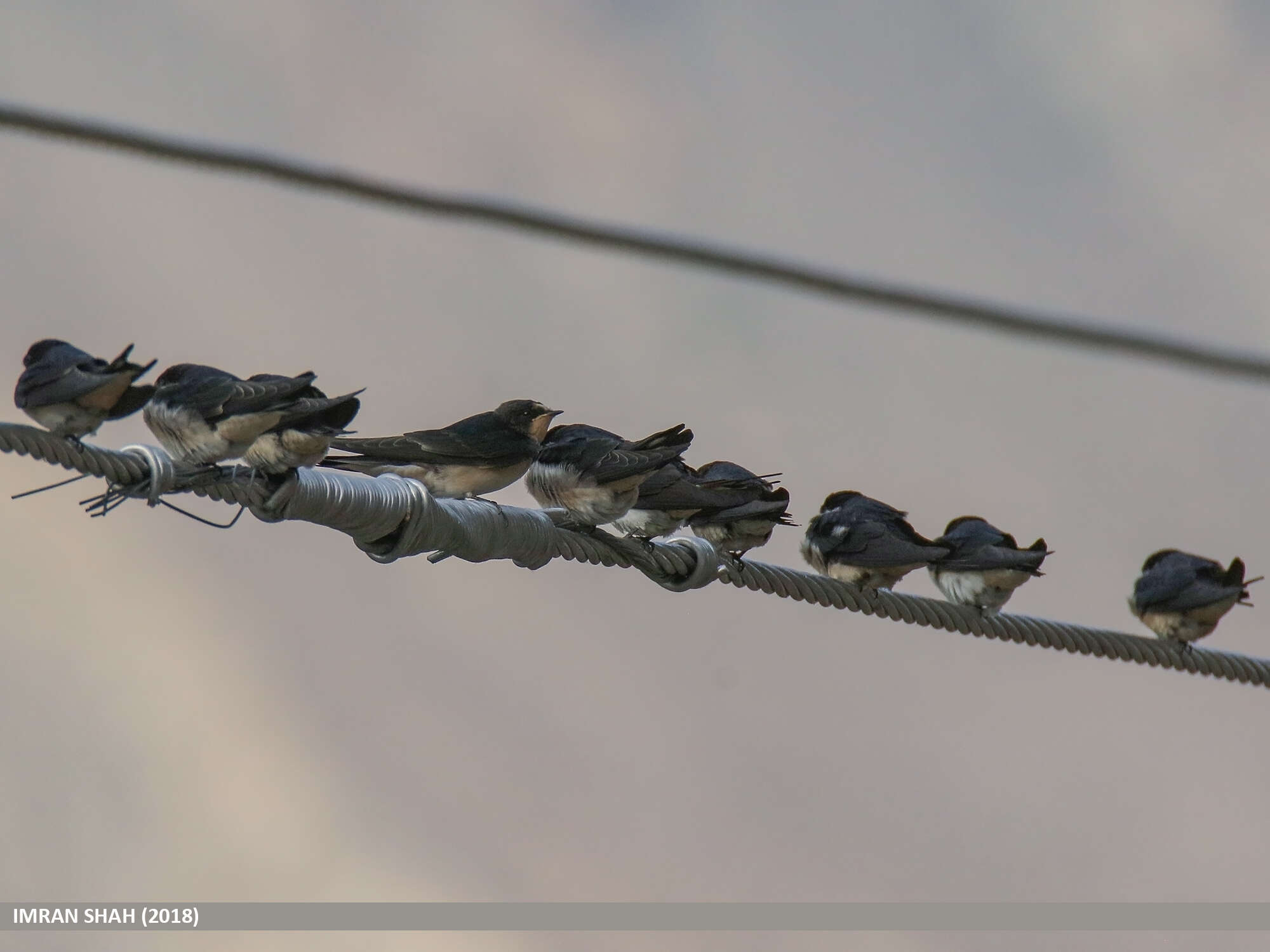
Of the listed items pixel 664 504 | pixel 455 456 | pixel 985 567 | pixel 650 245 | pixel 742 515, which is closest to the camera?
pixel 650 245

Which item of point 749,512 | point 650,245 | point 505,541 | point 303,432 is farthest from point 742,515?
point 650,245

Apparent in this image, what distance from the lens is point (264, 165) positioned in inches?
65.9

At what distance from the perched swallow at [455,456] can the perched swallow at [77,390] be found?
3.57 ft

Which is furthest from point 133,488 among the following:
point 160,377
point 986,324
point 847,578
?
point 847,578

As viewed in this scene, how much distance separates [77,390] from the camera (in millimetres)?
4027

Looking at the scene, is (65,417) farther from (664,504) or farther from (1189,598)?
(1189,598)

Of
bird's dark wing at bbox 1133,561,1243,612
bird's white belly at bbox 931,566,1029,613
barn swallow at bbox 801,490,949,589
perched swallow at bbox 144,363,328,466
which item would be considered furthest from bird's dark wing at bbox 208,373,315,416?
bird's dark wing at bbox 1133,561,1243,612

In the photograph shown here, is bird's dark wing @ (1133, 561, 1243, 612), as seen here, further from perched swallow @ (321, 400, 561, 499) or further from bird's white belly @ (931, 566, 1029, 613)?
perched swallow @ (321, 400, 561, 499)

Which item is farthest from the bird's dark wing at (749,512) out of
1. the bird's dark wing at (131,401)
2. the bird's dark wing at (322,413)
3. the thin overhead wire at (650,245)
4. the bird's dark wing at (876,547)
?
the thin overhead wire at (650,245)

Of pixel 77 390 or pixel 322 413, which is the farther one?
pixel 322 413

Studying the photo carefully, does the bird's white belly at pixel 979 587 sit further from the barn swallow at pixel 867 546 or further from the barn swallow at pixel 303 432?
the barn swallow at pixel 303 432

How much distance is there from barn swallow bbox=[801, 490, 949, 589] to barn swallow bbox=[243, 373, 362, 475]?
300cm

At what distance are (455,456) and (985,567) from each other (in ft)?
9.53

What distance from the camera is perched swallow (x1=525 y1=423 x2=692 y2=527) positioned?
5.52 meters
